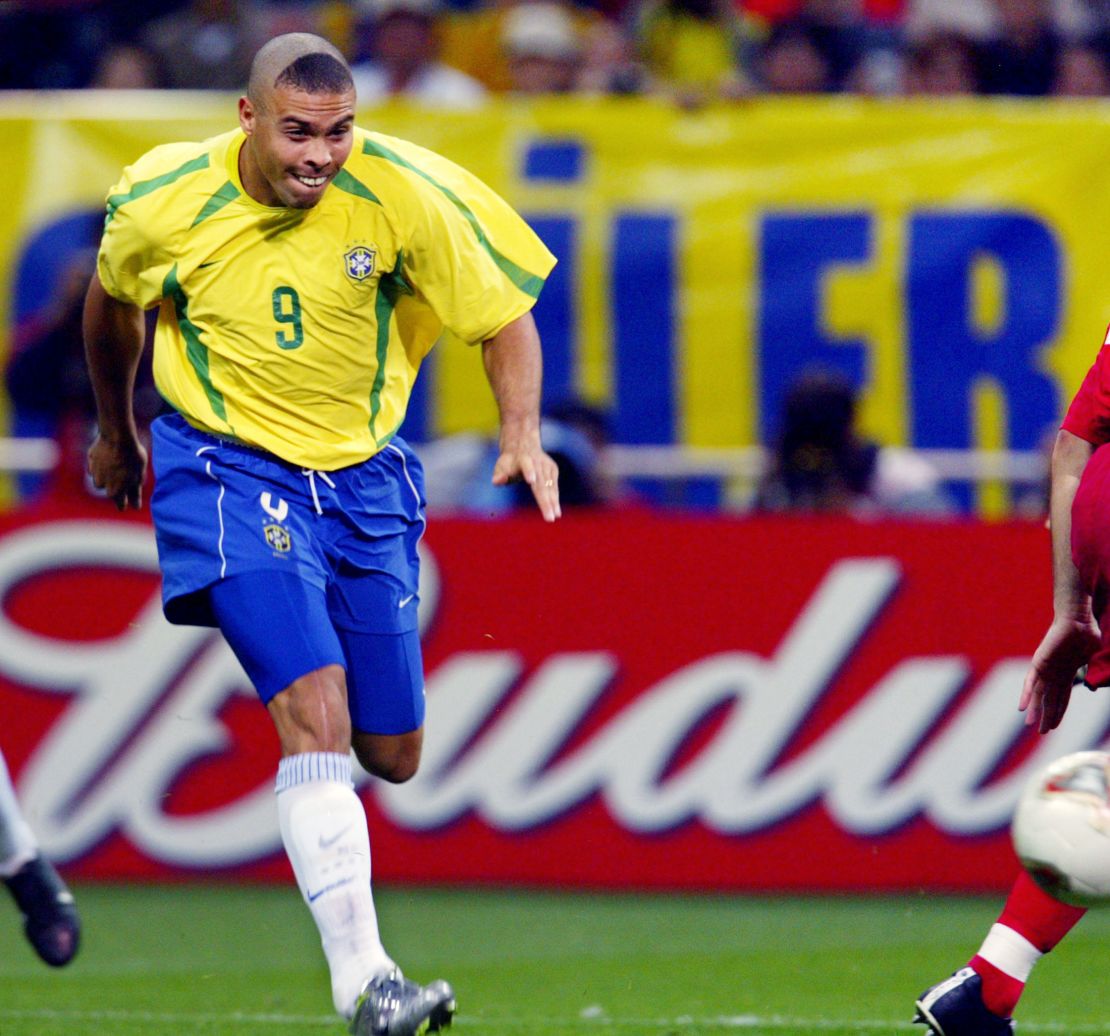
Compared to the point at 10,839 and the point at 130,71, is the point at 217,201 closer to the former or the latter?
the point at 10,839

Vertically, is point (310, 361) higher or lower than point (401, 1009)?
higher

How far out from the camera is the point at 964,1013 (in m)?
4.57

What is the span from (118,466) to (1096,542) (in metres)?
2.53

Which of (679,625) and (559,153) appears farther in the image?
(559,153)

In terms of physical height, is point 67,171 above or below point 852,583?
above

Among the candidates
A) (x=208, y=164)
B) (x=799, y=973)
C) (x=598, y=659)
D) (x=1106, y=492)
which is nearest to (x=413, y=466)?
(x=208, y=164)

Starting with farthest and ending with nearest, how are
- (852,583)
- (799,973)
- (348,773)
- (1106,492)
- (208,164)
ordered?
Answer: (852,583) → (799,973) → (208,164) → (348,773) → (1106,492)

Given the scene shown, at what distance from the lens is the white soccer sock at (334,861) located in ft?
14.3

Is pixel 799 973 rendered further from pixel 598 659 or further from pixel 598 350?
pixel 598 350

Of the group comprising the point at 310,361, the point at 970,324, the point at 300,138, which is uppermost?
the point at 300,138

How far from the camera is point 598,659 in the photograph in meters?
7.93

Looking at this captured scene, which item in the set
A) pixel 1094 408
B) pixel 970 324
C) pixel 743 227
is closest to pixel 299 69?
pixel 1094 408

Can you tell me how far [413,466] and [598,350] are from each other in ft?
14.6

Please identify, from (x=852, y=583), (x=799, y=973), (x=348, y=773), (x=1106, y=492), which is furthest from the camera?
(x=852, y=583)
